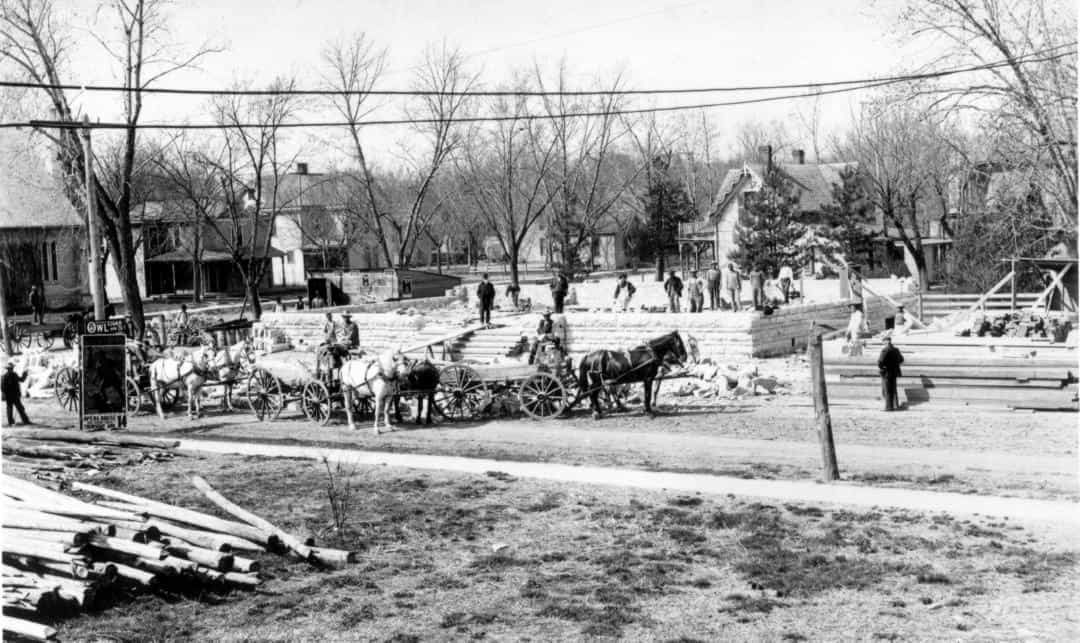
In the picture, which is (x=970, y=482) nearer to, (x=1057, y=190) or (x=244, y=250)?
(x=1057, y=190)

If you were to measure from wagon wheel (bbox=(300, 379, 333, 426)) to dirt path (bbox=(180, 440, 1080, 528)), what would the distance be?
12.6 ft

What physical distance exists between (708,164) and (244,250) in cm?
3763

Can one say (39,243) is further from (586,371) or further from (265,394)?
(586,371)

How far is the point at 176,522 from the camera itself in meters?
12.9

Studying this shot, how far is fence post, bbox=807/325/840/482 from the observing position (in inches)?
623

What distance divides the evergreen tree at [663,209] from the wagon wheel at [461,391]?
39326 mm

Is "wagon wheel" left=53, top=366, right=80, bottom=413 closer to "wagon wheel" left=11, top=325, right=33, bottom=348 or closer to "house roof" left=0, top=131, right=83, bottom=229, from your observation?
"wagon wheel" left=11, top=325, right=33, bottom=348

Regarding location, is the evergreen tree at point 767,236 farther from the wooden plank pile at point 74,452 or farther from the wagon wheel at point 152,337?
the wooden plank pile at point 74,452

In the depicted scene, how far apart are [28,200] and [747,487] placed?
53052mm

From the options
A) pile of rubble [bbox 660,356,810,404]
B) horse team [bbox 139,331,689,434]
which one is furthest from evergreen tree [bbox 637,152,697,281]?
horse team [bbox 139,331,689,434]

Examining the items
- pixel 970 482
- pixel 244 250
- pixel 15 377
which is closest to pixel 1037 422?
pixel 970 482

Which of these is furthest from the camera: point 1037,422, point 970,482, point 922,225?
point 922,225

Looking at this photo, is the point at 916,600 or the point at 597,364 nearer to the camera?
the point at 916,600

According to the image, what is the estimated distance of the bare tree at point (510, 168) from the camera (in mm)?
54000
